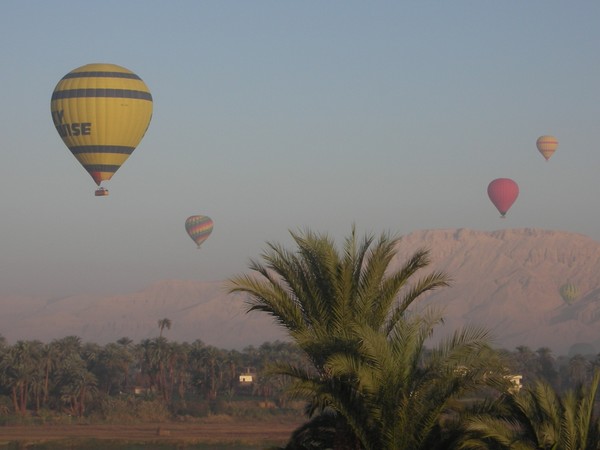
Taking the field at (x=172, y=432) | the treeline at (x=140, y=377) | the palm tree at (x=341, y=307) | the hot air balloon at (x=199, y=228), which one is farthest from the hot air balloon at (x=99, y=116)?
the hot air balloon at (x=199, y=228)

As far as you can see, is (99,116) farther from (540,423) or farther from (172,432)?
(540,423)

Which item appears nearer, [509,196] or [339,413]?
[339,413]

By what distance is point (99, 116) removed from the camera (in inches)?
Answer: 3492

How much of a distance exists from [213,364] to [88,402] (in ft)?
65.4

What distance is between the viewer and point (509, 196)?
16350cm

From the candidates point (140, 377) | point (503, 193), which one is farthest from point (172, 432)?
point (503, 193)

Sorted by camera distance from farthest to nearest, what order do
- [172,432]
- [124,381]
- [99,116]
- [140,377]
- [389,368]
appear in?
[140,377] < [124,381] < [172,432] < [99,116] < [389,368]

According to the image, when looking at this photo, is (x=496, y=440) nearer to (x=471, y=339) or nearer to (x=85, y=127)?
(x=471, y=339)

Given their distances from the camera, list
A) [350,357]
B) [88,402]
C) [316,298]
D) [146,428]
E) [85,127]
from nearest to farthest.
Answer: [350,357] → [316,298] → [85,127] → [146,428] → [88,402]

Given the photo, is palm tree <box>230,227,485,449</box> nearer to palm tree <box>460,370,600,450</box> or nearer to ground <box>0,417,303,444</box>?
palm tree <box>460,370,600,450</box>

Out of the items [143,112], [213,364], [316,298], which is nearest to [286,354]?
[213,364]

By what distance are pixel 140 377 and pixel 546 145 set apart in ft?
211

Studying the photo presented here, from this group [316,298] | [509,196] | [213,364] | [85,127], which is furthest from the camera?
[509,196]

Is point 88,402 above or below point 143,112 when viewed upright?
below
